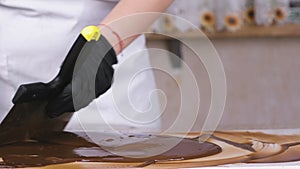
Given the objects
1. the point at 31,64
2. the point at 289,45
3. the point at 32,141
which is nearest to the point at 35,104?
the point at 32,141

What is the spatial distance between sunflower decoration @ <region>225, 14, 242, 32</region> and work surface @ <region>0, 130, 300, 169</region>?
1326 millimetres

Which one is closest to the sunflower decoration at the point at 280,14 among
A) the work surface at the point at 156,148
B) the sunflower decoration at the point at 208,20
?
the sunflower decoration at the point at 208,20

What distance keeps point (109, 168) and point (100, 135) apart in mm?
282

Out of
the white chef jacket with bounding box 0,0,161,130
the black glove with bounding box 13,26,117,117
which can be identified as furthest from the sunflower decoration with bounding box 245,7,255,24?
the black glove with bounding box 13,26,117,117

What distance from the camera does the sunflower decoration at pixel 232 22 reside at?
9.09 feet

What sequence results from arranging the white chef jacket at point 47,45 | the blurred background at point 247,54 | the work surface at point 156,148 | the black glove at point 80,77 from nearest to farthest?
the work surface at point 156,148 → the black glove at point 80,77 → the white chef jacket at point 47,45 → the blurred background at point 247,54

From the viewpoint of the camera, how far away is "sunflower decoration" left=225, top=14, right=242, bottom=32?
2771 mm

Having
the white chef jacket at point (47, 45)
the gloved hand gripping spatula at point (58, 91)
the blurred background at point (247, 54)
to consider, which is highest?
the blurred background at point (247, 54)

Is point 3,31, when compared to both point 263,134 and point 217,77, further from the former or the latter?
point 263,134

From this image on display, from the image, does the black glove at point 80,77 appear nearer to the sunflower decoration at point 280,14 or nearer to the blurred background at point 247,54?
the blurred background at point 247,54

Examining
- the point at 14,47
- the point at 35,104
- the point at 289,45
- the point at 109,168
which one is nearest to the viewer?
the point at 109,168

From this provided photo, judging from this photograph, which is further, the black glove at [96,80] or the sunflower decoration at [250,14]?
the sunflower decoration at [250,14]

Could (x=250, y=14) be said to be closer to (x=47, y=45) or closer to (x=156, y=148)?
(x=47, y=45)

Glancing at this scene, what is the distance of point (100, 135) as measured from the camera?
1.46 m
